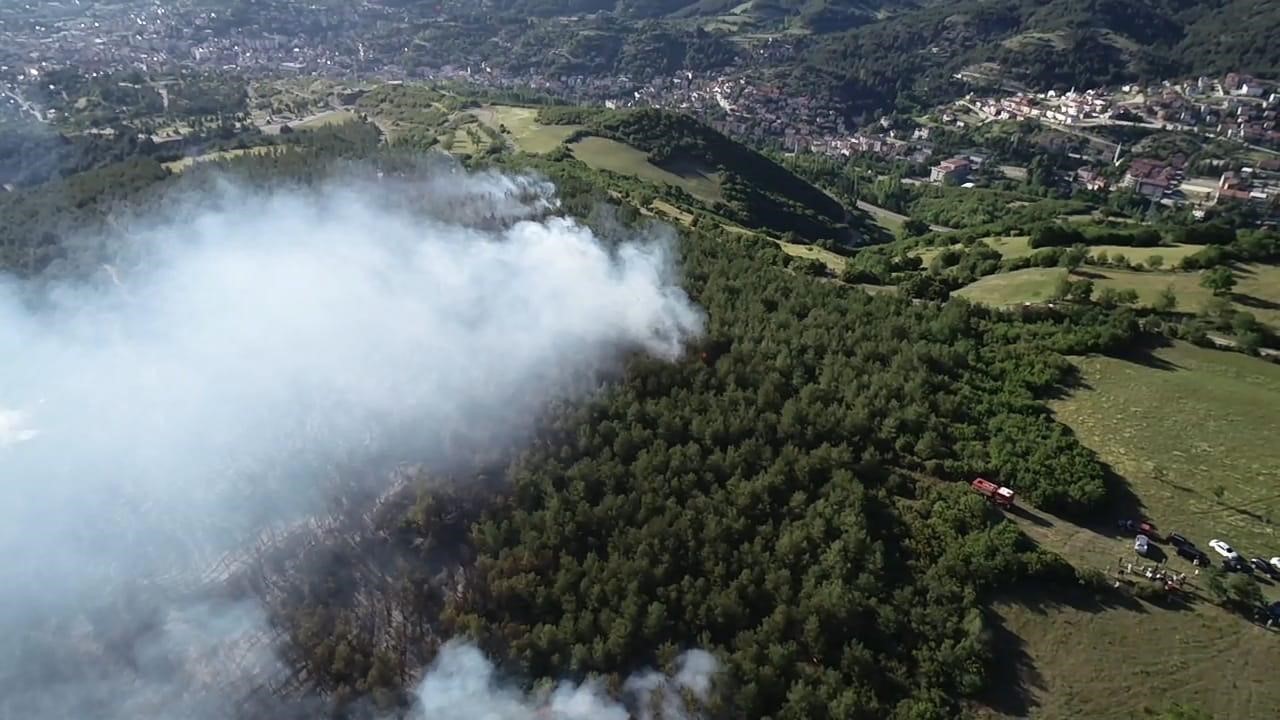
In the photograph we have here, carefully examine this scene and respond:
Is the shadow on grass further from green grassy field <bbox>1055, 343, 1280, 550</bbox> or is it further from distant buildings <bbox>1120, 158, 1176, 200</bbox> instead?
distant buildings <bbox>1120, 158, 1176, 200</bbox>

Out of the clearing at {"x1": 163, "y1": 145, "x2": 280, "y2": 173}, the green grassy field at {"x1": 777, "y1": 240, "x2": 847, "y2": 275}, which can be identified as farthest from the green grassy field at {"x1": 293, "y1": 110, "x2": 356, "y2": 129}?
the green grassy field at {"x1": 777, "y1": 240, "x2": 847, "y2": 275}

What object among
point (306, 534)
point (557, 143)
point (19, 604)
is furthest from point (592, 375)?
point (557, 143)

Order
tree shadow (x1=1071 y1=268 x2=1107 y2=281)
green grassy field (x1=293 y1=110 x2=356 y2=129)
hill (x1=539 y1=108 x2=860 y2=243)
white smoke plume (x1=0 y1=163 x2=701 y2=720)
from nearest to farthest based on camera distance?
white smoke plume (x1=0 y1=163 x2=701 y2=720)
tree shadow (x1=1071 y1=268 x2=1107 y2=281)
hill (x1=539 y1=108 x2=860 y2=243)
green grassy field (x1=293 y1=110 x2=356 y2=129)

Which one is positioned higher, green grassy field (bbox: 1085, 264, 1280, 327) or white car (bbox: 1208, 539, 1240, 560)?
green grassy field (bbox: 1085, 264, 1280, 327)

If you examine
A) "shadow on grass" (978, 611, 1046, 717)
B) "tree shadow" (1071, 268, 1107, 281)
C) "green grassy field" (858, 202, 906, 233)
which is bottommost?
"green grassy field" (858, 202, 906, 233)

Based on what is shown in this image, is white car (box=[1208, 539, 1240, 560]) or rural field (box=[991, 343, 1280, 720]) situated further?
white car (box=[1208, 539, 1240, 560])

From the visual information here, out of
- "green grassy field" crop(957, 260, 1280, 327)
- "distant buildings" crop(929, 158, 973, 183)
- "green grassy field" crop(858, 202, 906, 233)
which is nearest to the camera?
"green grassy field" crop(957, 260, 1280, 327)
